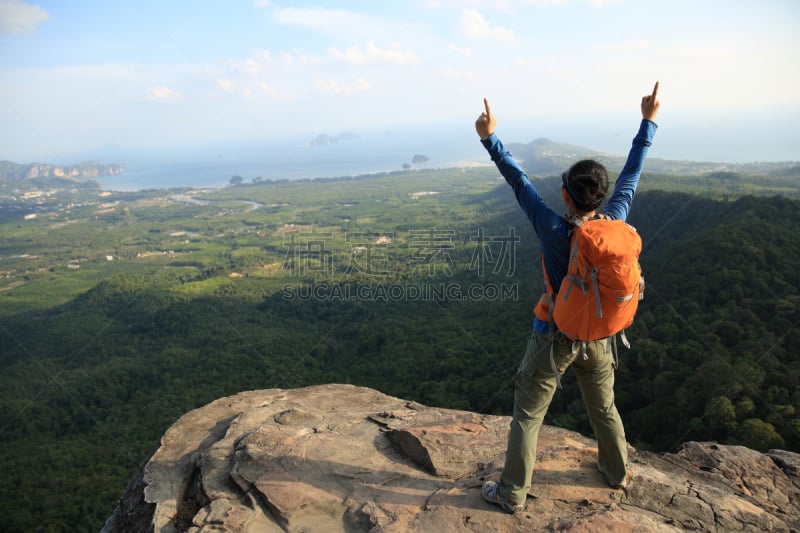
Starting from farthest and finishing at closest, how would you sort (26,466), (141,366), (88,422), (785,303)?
(141,366) → (88,422) → (26,466) → (785,303)

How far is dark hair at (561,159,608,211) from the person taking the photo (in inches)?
118

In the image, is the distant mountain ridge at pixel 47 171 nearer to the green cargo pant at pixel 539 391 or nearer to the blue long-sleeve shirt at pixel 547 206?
the blue long-sleeve shirt at pixel 547 206

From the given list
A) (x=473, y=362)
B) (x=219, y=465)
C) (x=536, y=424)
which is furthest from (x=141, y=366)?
(x=536, y=424)

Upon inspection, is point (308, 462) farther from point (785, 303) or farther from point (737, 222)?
point (737, 222)

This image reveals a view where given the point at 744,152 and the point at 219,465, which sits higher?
the point at 744,152

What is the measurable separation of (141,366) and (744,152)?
82380 millimetres

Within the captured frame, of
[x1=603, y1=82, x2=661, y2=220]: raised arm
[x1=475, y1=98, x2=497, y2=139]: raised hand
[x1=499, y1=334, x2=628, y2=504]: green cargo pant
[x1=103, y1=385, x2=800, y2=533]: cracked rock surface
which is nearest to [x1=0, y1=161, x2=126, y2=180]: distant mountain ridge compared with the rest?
[x1=103, y1=385, x2=800, y2=533]: cracked rock surface

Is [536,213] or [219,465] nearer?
[536,213]

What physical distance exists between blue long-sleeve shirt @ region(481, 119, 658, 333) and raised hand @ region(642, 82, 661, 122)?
4cm

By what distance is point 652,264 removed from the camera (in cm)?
1947

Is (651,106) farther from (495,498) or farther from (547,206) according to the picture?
(495,498)

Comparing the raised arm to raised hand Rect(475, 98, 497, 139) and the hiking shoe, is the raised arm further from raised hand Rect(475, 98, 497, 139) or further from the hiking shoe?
the hiking shoe

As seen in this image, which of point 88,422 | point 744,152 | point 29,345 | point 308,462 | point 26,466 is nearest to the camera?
point 308,462

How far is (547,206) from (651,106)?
129cm
